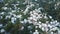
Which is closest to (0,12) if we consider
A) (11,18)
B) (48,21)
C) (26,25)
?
(11,18)

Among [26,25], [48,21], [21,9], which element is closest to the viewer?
[26,25]

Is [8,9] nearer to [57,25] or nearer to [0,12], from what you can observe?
[0,12]

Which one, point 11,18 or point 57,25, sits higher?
point 11,18

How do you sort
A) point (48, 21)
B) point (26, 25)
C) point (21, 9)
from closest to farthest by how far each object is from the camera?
point (26, 25)
point (48, 21)
point (21, 9)

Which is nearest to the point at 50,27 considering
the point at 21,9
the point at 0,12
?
the point at 21,9

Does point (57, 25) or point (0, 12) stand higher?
point (0, 12)

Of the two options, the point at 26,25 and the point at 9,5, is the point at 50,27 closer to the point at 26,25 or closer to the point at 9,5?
the point at 26,25

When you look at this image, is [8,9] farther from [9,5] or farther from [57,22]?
[57,22]

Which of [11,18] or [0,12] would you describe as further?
[0,12]

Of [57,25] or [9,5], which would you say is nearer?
[57,25]
